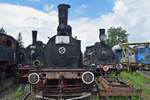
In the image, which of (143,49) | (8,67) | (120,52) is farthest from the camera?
(120,52)

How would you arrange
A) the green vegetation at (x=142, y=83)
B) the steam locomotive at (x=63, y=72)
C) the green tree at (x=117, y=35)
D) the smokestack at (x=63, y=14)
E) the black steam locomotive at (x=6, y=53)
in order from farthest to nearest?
the green tree at (x=117, y=35) → the black steam locomotive at (x=6, y=53) → the green vegetation at (x=142, y=83) → the smokestack at (x=63, y=14) → the steam locomotive at (x=63, y=72)

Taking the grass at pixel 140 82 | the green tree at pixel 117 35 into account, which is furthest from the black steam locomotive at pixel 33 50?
the green tree at pixel 117 35

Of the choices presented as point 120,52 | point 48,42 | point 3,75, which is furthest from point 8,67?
point 120,52

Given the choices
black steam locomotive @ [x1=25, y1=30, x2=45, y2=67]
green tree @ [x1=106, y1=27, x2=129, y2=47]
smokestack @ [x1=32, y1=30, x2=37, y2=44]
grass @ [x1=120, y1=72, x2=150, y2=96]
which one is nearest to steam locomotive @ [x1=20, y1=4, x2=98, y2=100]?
grass @ [x1=120, y1=72, x2=150, y2=96]

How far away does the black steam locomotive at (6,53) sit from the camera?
20095mm

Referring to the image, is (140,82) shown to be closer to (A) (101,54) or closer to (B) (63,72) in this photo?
(A) (101,54)

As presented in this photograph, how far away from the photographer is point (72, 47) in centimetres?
1268

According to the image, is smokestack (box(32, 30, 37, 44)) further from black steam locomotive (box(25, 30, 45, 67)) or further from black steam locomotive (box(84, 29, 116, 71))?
black steam locomotive (box(84, 29, 116, 71))

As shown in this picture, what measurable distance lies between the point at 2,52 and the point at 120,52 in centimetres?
1888

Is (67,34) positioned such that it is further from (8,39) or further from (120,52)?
(120,52)

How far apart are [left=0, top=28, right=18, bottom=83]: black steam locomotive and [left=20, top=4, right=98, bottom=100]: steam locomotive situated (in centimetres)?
764

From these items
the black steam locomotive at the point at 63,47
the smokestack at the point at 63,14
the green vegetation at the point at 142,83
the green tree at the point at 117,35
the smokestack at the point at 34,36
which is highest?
the green tree at the point at 117,35

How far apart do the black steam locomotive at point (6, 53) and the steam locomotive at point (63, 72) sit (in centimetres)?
764

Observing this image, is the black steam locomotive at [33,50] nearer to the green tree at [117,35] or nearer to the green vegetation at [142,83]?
the green vegetation at [142,83]
